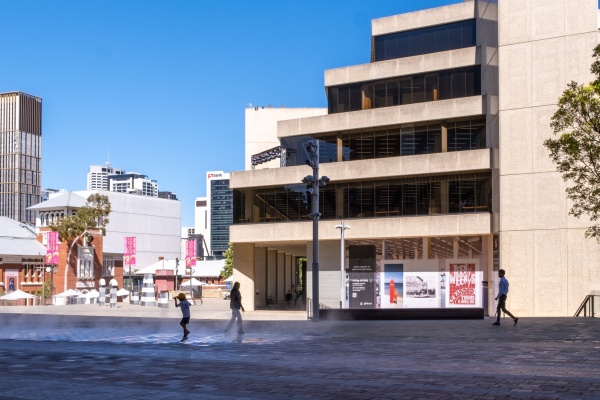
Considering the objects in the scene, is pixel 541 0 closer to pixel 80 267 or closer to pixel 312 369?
pixel 312 369

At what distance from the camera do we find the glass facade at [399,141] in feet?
156

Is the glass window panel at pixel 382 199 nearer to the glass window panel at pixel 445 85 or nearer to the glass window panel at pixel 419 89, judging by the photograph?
the glass window panel at pixel 419 89

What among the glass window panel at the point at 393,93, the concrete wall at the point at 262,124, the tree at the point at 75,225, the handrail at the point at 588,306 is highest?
the concrete wall at the point at 262,124

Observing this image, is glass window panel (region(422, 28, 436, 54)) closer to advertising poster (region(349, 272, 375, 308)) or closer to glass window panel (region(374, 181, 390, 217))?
glass window panel (region(374, 181, 390, 217))

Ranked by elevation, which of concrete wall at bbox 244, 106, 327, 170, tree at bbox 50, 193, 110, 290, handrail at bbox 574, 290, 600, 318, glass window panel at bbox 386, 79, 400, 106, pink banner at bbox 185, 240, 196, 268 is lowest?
handrail at bbox 574, 290, 600, 318

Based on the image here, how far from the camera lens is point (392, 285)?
49.6 m

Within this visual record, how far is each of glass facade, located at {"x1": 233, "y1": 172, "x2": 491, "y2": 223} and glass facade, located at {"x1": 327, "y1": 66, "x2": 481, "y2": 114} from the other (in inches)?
203

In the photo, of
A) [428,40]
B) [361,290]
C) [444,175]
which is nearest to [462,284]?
[444,175]

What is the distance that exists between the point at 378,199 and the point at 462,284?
704cm

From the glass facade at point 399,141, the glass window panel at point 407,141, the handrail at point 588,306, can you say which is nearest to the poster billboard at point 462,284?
the glass facade at point 399,141

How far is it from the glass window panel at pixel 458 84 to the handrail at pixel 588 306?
1515 cm

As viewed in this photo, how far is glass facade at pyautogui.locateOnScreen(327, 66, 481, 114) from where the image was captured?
159 ft

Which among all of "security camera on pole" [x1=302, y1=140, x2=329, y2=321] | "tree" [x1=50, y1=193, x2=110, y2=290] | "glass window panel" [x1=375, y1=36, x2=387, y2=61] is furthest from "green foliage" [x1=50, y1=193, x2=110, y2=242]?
"security camera on pole" [x1=302, y1=140, x2=329, y2=321]

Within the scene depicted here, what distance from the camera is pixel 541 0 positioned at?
41.4 meters
